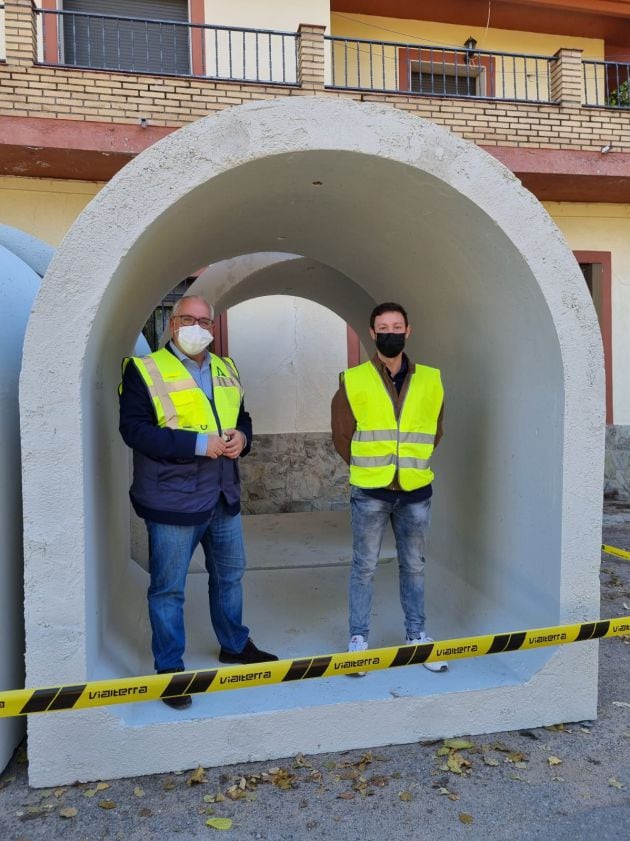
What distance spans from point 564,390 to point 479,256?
894 mm

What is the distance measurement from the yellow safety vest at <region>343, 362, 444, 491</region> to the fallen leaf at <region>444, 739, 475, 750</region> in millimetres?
1274

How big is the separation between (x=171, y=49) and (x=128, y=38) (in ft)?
2.06

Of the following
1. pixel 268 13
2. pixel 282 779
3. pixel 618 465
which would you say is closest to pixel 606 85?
pixel 268 13

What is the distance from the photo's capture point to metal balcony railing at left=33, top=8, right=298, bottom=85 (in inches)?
361

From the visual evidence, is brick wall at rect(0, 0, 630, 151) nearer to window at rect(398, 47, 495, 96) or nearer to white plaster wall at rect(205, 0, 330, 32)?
white plaster wall at rect(205, 0, 330, 32)

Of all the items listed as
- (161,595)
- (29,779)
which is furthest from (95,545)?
(29,779)

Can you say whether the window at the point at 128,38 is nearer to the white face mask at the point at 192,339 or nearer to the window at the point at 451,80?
the window at the point at 451,80

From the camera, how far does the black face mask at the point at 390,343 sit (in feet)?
11.3

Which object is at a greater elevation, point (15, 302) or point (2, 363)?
point (15, 302)

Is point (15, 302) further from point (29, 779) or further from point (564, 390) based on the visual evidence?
point (564, 390)

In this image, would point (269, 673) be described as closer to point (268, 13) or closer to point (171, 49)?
point (171, 49)

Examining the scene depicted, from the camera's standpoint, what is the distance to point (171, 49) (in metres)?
9.51

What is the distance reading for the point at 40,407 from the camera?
2.76 meters

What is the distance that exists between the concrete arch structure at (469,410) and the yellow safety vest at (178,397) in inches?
11.9
